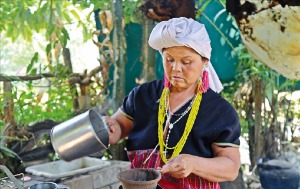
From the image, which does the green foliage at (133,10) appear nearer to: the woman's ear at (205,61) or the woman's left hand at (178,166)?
the woman's ear at (205,61)

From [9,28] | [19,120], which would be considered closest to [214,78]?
[19,120]

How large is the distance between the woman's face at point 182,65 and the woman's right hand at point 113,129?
0.30 m

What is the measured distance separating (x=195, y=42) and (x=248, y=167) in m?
2.83

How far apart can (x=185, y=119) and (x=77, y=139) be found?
404 mm

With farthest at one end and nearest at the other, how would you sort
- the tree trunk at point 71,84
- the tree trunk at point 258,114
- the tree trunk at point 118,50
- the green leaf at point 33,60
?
the tree trunk at point 258,114, the tree trunk at point 71,84, the tree trunk at point 118,50, the green leaf at point 33,60

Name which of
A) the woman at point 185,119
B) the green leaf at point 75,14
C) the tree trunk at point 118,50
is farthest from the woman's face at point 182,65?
Result: the green leaf at point 75,14

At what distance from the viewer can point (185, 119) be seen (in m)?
1.54

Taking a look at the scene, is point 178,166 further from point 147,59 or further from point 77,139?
point 147,59

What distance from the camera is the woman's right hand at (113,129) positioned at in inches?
63.7

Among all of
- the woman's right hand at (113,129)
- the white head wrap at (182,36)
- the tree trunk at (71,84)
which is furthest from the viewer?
the tree trunk at (71,84)

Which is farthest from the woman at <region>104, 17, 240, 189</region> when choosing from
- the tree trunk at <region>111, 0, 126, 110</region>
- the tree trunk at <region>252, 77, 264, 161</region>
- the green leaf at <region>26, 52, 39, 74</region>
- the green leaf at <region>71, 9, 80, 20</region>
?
the tree trunk at <region>252, 77, 264, 161</region>

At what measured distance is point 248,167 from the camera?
4.01 meters

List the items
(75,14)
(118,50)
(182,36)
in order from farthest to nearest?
(75,14), (118,50), (182,36)

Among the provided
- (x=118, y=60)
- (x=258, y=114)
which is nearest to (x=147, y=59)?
(x=118, y=60)
